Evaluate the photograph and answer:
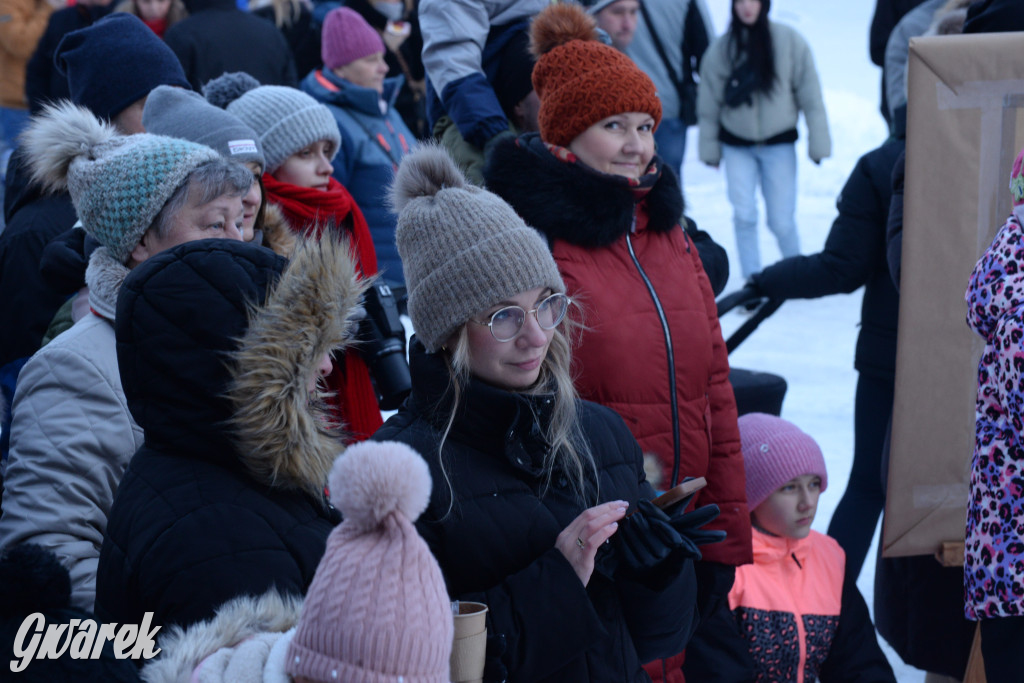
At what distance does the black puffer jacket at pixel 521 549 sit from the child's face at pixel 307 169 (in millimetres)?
1672

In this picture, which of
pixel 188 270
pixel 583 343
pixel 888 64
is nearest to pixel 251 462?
pixel 188 270

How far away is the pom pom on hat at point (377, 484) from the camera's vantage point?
1.11 meters

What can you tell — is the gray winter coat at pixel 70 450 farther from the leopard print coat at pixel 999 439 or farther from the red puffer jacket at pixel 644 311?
the leopard print coat at pixel 999 439

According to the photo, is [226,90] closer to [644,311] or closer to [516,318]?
[644,311]

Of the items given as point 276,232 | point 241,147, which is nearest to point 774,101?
point 241,147

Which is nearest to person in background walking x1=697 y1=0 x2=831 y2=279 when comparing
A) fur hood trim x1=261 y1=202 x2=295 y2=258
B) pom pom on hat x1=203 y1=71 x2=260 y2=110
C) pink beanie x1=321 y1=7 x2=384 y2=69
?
pink beanie x1=321 y1=7 x2=384 y2=69

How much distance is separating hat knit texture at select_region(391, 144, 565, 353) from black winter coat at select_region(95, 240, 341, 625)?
34 cm

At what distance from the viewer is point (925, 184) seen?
282 centimetres

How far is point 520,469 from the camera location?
1.88m

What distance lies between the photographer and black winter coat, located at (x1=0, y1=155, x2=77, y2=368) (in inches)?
117

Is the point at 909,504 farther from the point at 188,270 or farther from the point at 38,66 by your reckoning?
the point at 38,66

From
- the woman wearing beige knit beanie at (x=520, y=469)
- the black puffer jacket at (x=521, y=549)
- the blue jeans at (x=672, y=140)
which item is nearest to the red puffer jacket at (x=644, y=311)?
the woman wearing beige knit beanie at (x=520, y=469)

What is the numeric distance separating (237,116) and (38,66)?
8.93 ft

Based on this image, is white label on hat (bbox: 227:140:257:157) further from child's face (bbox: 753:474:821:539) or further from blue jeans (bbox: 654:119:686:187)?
blue jeans (bbox: 654:119:686:187)
